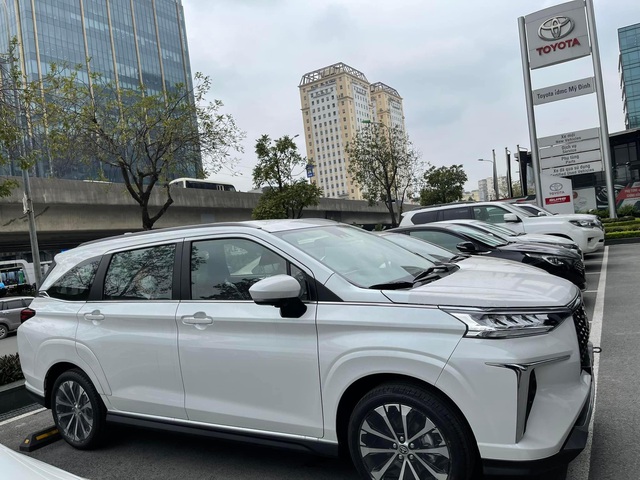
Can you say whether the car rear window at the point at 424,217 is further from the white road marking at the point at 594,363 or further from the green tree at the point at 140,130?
the green tree at the point at 140,130

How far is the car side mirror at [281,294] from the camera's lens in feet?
9.52

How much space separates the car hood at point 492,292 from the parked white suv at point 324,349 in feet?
0.04

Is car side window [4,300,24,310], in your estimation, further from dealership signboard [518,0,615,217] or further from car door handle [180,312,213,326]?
dealership signboard [518,0,615,217]

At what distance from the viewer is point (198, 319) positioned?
3.40 metres

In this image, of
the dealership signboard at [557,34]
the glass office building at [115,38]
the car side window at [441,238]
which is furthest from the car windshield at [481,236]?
the glass office building at [115,38]

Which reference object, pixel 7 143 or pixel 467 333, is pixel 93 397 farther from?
pixel 7 143

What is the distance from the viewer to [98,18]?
81.5 metres

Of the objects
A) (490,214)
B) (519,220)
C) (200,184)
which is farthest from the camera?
(200,184)

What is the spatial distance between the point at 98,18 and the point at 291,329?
92.9 meters

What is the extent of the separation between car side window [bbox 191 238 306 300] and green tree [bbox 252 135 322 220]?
25990 millimetres

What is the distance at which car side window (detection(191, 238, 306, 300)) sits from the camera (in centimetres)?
335

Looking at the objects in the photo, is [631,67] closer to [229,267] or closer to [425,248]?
[425,248]

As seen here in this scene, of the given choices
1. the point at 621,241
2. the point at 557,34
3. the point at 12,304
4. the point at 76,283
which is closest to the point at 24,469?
the point at 76,283

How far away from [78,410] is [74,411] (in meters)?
0.06
